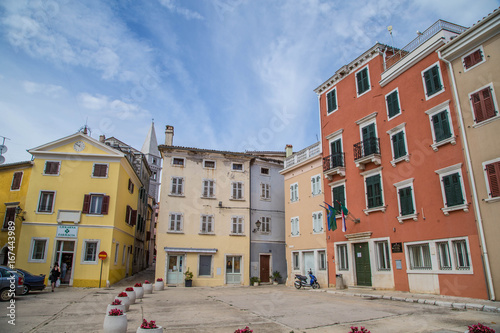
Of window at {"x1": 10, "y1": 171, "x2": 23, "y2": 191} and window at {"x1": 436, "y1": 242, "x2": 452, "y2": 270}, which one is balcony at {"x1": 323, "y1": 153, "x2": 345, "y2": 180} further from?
window at {"x1": 10, "y1": 171, "x2": 23, "y2": 191}

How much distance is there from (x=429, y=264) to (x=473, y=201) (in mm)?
4069

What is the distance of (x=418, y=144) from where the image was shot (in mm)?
18062

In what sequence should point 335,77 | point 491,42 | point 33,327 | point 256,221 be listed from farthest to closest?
point 256,221
point 335,77
point 491,42
point 33,327

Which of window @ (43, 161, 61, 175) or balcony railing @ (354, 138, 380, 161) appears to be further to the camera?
window @ (43, 161, 61, 175)

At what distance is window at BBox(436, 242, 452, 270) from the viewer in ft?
52.4

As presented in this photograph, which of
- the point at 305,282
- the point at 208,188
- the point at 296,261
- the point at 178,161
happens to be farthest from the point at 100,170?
the point at 305,282

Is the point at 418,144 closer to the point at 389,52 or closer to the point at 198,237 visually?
the point at 389,52

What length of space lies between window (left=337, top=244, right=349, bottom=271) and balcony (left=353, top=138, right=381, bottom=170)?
18.8 ft

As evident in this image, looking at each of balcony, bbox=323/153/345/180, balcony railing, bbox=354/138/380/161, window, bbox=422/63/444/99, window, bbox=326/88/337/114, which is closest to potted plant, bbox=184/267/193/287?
balcony, bbox=323/153/345/180

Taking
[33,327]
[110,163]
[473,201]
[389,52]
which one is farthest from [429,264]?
[110,163]

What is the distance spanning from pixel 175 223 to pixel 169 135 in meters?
9.38

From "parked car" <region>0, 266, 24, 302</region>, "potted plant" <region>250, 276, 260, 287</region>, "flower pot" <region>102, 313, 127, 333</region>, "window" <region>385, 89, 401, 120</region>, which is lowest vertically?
"potted plant" <region>250, 276, 260, 287</region>

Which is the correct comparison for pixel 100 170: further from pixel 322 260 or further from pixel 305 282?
pixel 322 260

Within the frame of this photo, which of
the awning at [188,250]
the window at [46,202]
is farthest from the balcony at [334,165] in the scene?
the window at [46,202]
